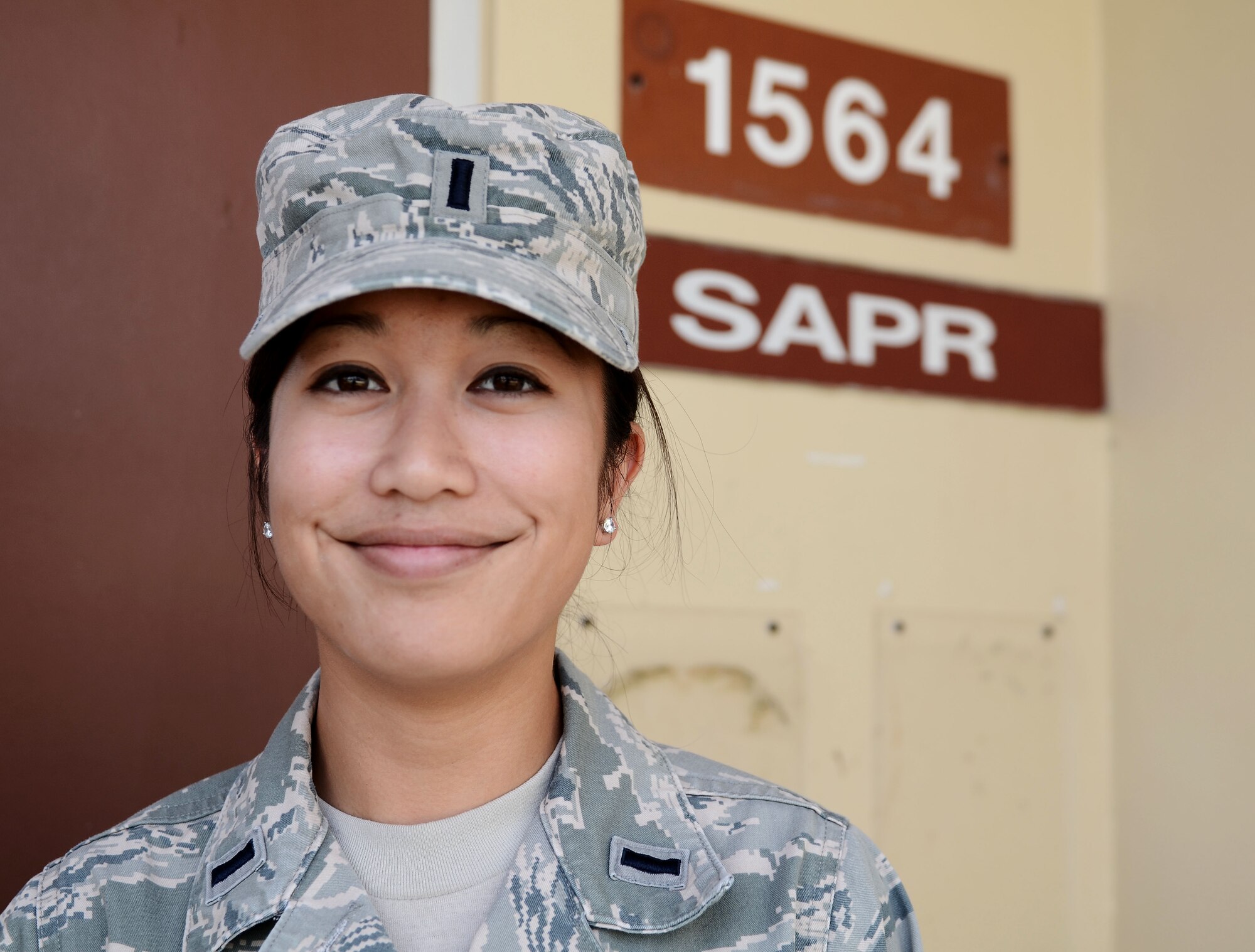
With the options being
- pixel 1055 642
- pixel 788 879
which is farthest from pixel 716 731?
pixel 788 879

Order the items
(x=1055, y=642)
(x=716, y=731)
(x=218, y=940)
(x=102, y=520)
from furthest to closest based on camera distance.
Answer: (x=1055, y=642) → (x=716, y=731) → (x=102, y=520) → (x=218, y=940)

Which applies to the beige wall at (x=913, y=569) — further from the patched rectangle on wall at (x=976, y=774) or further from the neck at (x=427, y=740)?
the neck at (x=427, y=740)

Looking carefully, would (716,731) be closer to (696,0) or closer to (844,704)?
(844,704)

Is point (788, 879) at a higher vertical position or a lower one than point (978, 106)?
lower

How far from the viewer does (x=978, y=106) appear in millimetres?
2152

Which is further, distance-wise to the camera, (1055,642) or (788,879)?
(1055,642)

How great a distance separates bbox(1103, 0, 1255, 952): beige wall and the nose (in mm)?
1370

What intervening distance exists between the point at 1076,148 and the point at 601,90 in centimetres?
86

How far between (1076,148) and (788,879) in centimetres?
158

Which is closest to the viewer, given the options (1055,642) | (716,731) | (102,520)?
(102,520)

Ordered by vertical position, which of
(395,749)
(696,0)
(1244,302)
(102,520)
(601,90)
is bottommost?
(395,749)

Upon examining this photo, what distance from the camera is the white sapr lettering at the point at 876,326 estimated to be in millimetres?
2014

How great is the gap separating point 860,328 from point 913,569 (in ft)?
1.26

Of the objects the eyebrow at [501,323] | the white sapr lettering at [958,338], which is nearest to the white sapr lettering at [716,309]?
the white sapr lettering at [958,338]
